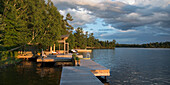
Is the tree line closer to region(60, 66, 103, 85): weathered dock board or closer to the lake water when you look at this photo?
the lake water

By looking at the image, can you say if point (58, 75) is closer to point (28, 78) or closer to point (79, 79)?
point (28, 78)

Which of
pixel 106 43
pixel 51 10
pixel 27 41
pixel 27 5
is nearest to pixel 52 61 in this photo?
pixel 27 41

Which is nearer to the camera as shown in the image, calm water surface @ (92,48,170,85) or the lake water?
the lake water

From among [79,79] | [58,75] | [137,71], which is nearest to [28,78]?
[58,75]

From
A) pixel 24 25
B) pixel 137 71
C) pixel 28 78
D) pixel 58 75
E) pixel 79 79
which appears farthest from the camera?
pixel 24 25

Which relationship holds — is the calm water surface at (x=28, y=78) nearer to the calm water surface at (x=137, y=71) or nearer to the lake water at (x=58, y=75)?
the lake water at (x=58, y=75)

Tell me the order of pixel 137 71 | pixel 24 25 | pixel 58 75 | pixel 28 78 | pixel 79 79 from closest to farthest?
1. pixel 79 79
2. pixel 28 78
3. pixel 58 75
4. pixel 137 71
5. pixel 24 25

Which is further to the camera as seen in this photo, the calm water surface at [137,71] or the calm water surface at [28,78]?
the calm water surface at [137,71]

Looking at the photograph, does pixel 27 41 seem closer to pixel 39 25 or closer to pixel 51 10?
pixel 39 25

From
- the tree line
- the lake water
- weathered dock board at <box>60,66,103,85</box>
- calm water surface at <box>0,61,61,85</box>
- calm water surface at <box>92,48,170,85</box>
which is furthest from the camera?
the tree line

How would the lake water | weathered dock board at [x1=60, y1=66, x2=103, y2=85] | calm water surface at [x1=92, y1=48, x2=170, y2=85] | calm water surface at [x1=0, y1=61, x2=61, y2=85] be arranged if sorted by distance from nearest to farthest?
weathered dock board at [x1=60, y1=66, x2=103, y2=85] → calm water surface at [x1=0, y1=61, x2=61, y2=85] → the lake water → calm water surface at [x1=92, y1=48, x2=170, y2=85]

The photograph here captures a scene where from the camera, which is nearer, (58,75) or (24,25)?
(58,75)

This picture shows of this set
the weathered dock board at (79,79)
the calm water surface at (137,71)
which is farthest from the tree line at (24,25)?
the weathered dock board at (79,79)

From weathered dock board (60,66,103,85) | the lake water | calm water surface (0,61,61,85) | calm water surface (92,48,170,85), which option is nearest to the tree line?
the lake water
